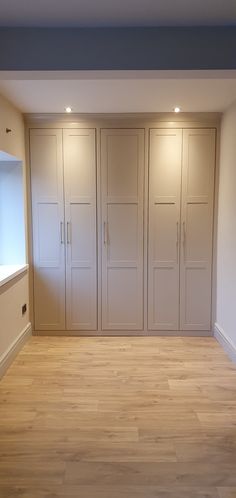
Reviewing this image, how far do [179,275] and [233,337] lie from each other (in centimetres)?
90

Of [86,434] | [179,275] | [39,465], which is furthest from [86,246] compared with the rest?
[39,465]

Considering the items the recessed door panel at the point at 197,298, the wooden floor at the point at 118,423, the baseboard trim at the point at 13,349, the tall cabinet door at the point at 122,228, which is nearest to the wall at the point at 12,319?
the baseboard trim at the point at 13,349

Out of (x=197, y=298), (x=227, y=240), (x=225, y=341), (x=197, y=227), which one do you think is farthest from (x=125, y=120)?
(x=225, y=341)

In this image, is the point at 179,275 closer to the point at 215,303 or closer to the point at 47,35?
the point at 215,303

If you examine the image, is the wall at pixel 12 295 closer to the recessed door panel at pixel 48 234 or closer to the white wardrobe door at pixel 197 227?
→ the recessed door panel at pixel 48 234

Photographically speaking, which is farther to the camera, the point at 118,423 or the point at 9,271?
the point at 9,271

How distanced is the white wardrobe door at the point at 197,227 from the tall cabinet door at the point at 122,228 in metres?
0.48

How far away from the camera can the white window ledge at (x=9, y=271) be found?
3169mm

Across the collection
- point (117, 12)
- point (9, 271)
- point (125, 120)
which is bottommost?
point (9, 271)

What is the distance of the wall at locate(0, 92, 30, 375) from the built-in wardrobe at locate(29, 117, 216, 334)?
0.23m

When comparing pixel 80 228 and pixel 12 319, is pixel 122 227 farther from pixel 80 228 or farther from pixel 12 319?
pixel 12 319

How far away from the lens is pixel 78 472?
6.48 feet

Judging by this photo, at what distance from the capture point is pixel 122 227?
13.1 feet

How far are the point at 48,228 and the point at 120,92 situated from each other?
1632 millimetres
